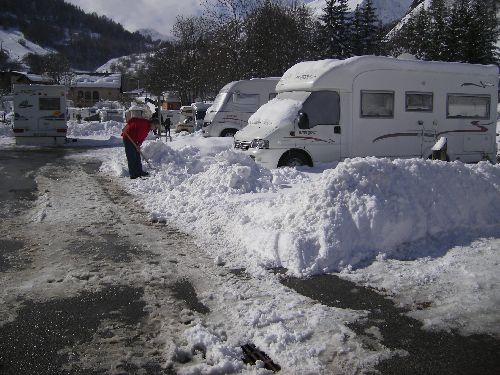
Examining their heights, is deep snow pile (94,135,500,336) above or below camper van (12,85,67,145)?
below

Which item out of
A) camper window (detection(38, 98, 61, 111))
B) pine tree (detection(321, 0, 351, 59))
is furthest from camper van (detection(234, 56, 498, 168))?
pine tree (detection(321, 0, 351, 59))

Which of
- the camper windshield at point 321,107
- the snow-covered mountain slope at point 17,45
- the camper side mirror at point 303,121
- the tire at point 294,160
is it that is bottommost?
the tire at point 294,160

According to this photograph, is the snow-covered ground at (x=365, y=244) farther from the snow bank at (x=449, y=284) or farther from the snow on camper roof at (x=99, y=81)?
the snow on camper roof at (x=99, y=81)

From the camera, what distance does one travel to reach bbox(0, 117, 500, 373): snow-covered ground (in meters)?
4.45

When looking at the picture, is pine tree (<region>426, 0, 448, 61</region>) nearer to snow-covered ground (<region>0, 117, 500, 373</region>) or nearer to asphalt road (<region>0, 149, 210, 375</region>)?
snow-covered ground (<region>0, 117, 500, 373</region>)

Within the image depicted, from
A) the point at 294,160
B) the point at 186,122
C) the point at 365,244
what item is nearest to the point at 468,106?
the point at 294,160

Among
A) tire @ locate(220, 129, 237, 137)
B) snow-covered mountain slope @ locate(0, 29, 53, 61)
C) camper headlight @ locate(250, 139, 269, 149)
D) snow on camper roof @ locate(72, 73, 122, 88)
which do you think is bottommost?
camper headlight @ locate(250, 139, 269, 149)

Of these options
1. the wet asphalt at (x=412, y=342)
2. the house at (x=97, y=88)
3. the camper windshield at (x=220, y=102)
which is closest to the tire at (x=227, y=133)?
the camper windshield at (x=220, y=102)

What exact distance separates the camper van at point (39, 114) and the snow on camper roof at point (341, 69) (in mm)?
15416

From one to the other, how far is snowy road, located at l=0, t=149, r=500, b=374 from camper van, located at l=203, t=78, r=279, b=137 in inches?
573

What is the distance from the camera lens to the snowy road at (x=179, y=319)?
3887mm

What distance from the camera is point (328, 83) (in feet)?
41.3

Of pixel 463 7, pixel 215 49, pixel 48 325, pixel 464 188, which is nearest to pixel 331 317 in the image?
pixel 48 325

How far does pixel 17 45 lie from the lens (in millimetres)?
173125
